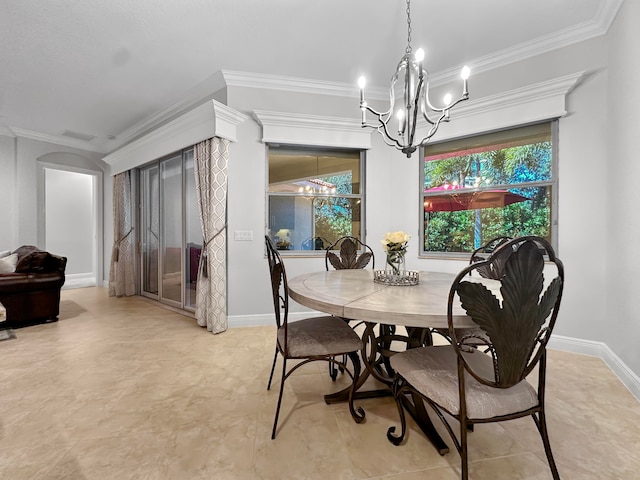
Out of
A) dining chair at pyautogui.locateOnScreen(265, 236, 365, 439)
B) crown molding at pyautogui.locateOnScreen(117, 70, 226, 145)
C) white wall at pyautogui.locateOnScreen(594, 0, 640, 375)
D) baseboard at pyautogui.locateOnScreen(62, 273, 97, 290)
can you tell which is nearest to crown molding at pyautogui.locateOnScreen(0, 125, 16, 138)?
crown molding at pyautogui.locateOnScreen(117, 70, 226, 145)

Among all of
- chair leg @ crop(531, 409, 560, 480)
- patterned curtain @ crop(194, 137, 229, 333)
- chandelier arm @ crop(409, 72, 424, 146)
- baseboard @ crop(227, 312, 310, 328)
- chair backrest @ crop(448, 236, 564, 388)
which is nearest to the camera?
chair backrest @ crop(448, 236, 564, 388)

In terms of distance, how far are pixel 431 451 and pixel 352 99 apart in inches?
135

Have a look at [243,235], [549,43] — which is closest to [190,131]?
[243,235]

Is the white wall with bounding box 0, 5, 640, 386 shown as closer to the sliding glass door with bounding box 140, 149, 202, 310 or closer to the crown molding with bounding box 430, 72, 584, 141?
the crown molding with bounding box 430, 72, 584, 141

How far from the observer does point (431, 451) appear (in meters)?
1.30

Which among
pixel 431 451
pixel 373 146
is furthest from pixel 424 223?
pixel 431 451

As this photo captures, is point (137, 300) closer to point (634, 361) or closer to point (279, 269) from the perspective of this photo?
point (279, 269)

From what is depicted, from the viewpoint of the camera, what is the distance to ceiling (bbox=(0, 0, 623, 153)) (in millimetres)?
2174

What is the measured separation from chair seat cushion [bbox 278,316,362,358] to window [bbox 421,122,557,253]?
2015 millimetres

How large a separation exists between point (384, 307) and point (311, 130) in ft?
8.58

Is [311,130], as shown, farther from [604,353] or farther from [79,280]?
[79,280]

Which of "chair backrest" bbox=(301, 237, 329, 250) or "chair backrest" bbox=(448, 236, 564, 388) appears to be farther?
"chair backrest" bbox=(301, 237, 329, 250)

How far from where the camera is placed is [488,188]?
9.46 ft

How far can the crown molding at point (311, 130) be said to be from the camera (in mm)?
3098
